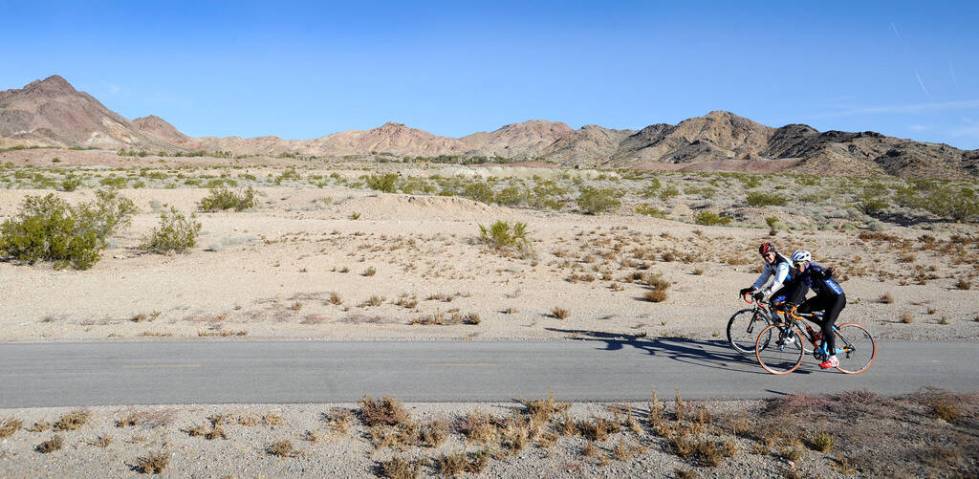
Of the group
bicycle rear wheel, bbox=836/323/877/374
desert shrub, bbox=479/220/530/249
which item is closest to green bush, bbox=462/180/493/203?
desert shrub, bbox=479/220/530/249

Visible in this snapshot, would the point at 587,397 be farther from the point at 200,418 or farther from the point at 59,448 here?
the point at 59,448

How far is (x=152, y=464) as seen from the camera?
22.1ft

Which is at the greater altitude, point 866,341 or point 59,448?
point 866,341

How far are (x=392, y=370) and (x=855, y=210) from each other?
43466 mm

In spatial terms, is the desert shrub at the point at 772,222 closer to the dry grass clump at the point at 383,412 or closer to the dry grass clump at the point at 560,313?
the dry grass clump at the point at 560,313

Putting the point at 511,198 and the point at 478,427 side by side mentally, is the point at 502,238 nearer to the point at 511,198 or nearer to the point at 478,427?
the point at 478,427

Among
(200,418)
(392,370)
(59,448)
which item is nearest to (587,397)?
(392,370)

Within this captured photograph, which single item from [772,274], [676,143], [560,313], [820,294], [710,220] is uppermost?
[676,143]

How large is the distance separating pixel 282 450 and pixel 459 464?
6.32ft

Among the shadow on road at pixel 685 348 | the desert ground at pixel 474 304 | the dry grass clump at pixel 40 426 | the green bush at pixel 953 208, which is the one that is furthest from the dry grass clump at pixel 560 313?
the green bush at pixel 953 208

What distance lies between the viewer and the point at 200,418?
7.93 m

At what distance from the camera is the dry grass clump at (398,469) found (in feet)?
21.4

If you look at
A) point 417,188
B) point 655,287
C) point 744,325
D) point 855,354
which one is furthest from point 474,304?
point 417,188

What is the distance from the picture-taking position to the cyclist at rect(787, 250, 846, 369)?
31.2 feet
